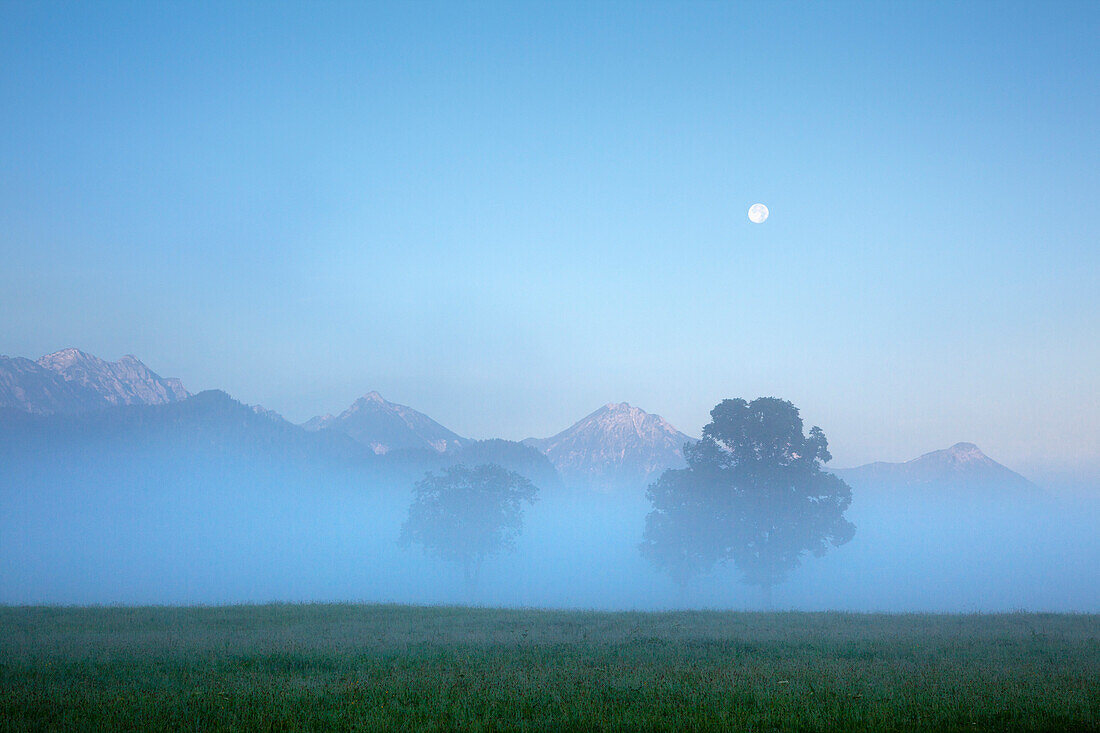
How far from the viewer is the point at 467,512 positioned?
63562mm

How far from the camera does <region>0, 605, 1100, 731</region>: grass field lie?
9523mm

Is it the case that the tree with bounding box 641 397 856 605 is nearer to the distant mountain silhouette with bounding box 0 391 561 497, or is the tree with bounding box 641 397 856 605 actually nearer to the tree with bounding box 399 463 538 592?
the tree with bounding box 399 463 538 592

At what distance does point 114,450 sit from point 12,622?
6477 inches

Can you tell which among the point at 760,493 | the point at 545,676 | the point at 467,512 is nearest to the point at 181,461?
the point at 467,512

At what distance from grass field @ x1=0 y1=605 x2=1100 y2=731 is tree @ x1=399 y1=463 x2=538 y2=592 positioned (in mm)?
41391

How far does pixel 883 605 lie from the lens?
59.9 m

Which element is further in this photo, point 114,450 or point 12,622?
point 114,450

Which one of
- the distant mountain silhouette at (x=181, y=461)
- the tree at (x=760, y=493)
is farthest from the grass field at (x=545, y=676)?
the distant mountain silhouette at (x=181, y=461)

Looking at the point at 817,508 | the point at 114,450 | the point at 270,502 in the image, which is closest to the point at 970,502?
the point at 817,508

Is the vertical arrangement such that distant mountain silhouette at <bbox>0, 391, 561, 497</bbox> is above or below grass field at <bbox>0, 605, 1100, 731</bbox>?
above

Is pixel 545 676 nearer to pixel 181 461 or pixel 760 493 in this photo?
pixel 760 493

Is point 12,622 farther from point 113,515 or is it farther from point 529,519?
point 113,515

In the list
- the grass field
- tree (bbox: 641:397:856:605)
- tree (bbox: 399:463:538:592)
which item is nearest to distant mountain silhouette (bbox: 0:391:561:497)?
tree (bbox: 399:463:538:592)

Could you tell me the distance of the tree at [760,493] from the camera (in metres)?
44.0
